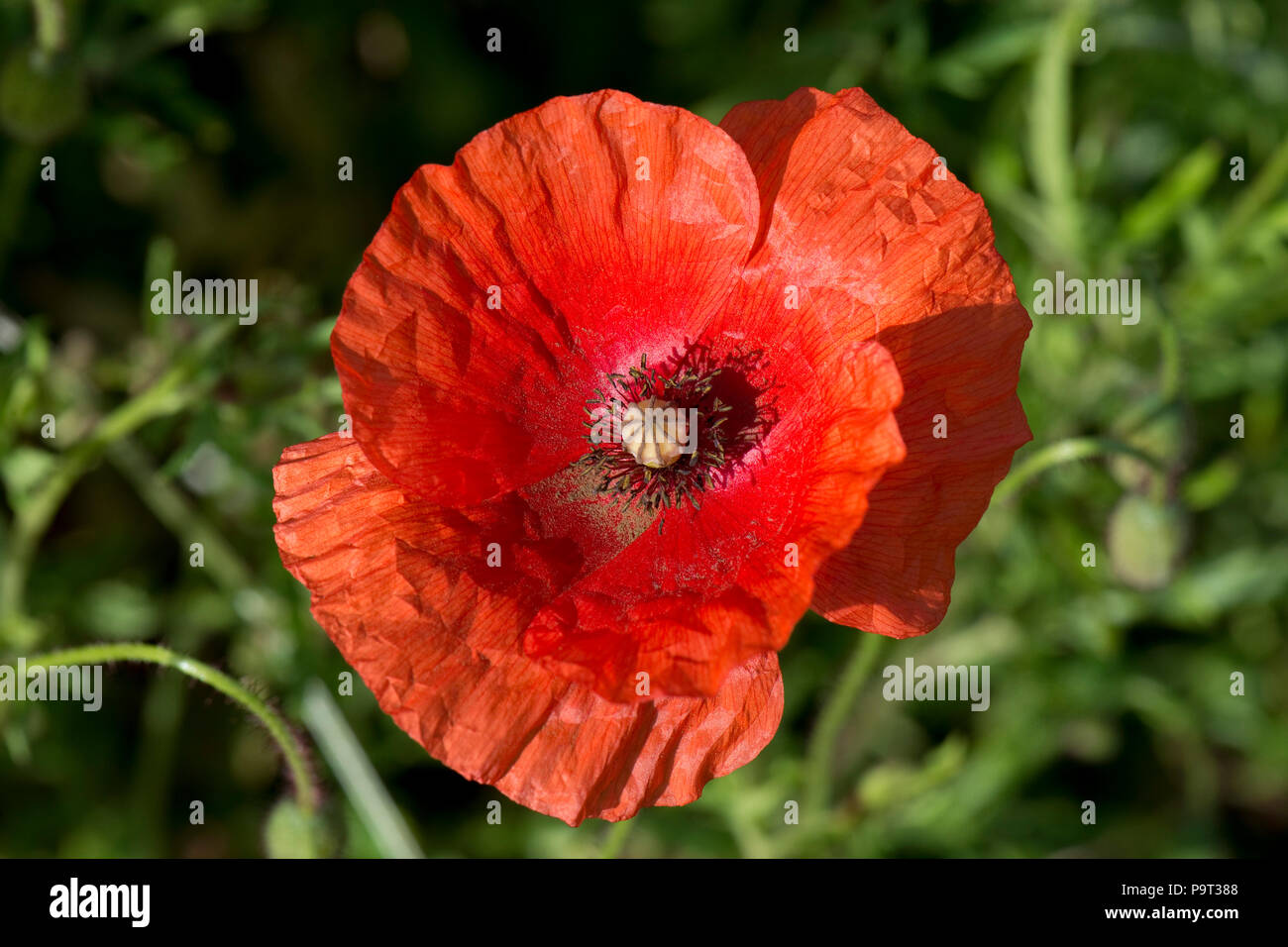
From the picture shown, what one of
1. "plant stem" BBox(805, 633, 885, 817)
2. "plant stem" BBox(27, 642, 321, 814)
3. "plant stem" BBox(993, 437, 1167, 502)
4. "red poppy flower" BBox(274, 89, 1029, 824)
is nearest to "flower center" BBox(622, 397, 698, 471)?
"red poppy flower" BBox(274, 89, 1029, 824)

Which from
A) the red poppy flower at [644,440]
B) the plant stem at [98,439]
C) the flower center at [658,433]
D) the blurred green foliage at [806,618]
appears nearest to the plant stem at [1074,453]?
the blurred green foliage at [806,618]

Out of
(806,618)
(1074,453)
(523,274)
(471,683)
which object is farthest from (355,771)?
(1074,453)

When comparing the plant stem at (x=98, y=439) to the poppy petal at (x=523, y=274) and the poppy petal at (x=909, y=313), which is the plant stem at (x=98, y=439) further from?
the poppy petal at (x=909, y=313)

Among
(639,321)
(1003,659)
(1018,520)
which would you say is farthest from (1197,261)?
(639,321)

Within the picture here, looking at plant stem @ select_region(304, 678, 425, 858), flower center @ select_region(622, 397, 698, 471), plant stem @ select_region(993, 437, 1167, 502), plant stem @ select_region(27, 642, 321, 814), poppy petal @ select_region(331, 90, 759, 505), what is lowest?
plant stem @ select_region(304, 678, 425, 858)

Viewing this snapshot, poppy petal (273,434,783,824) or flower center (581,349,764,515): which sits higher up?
flower center (581,349,764,515)

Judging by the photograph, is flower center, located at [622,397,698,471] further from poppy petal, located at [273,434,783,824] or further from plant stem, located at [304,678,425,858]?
plant stem, located at [304,678,425,858]

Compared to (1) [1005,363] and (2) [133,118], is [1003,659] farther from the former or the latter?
(2) [133,118]
